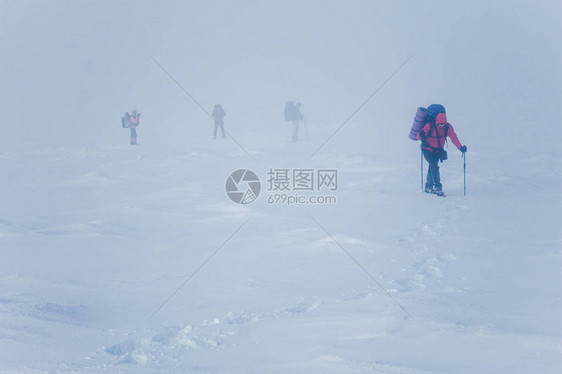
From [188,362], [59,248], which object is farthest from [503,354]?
[59,248]

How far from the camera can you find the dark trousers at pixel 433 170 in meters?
8.70

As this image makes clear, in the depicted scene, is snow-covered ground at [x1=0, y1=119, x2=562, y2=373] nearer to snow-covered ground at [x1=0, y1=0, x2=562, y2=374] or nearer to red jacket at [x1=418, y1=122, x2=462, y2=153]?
snow-covered ground at [x1=0, y1=0, x2=562, y2=374]

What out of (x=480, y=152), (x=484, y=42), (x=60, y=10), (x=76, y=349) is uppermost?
(x=60, y=10)

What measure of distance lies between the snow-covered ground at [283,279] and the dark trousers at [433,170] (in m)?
0.44

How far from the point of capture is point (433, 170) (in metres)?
9.01

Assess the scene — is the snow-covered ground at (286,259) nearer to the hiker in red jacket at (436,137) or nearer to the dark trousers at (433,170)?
the dark trousers at (433,170)

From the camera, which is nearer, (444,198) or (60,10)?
(444,198)

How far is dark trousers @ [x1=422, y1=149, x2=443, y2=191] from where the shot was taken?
8703 millimetres

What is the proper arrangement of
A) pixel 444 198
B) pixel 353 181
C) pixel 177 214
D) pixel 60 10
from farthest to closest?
pixel 60 10 → pixel 353 181 → pixel 444 198 → pixel 177 214

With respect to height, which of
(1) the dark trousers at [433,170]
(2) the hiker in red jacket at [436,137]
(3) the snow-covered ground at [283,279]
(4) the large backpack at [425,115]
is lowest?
(3) the snow-covered ground at [283,279]

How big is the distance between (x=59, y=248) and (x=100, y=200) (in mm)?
3094

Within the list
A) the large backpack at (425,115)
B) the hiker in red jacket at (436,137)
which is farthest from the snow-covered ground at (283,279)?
the large backpack at (425,115)

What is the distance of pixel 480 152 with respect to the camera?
15.3 meters

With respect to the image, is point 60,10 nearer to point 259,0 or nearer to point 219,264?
point 259,0
